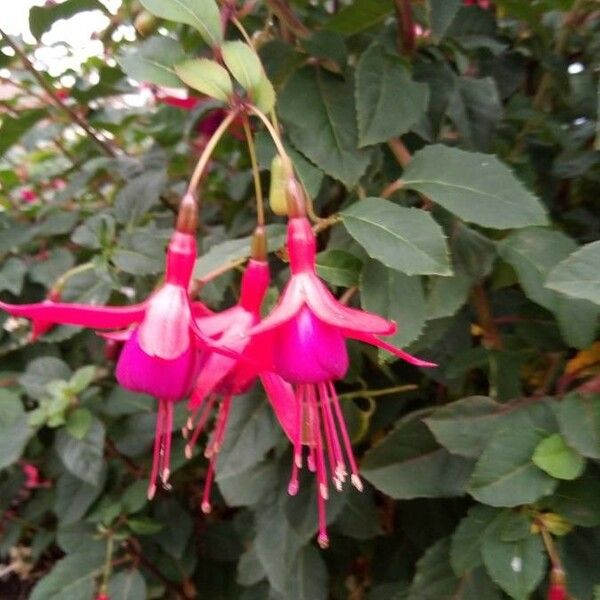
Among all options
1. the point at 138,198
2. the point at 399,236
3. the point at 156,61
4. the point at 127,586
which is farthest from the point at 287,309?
the point at 127,586

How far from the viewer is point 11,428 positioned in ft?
2.65

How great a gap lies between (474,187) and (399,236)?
0.08m

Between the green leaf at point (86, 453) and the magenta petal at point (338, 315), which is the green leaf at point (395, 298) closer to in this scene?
the magenta petal at point (338, 315)

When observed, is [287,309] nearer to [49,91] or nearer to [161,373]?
[161,373]

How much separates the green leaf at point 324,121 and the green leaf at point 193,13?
0.44 feet

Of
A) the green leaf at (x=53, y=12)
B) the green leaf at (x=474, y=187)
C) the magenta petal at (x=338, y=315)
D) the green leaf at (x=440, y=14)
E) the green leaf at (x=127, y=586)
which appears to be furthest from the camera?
the green leaf at (x=127, y=586)

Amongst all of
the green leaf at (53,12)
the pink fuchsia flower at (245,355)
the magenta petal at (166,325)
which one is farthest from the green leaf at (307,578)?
the green leaf at (53,12)

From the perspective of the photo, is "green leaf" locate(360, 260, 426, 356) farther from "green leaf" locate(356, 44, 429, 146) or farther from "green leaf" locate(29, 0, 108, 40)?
"green leaf" locate(29, 0, 108, 40)

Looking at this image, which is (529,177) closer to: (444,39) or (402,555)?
(444,39)

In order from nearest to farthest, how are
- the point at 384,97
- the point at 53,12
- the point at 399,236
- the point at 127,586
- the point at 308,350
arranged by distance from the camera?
the point at 308,350 → the point at 399,236 → the point at 384,97 → the point at 53,12 → the point at 127,586

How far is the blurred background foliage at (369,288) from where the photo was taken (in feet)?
1.73

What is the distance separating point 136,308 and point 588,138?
615mm

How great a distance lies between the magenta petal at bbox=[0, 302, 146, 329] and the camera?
381 millimetres

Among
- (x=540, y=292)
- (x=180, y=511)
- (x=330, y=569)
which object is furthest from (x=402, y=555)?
(x=540, y=292)
